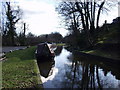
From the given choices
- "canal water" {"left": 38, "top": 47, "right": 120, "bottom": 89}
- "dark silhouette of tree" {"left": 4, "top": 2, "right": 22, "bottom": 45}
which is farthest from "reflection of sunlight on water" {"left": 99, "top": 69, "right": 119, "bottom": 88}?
"dark silhouette of tree" {"left": 4, "top": 2, "right": 22, "bottom": 45}

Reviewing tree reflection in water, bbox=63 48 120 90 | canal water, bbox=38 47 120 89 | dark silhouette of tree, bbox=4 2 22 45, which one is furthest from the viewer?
dark silhouette of tree, bbox=4 2 22 45

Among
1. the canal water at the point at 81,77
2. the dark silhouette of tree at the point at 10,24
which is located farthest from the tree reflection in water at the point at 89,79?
the dark silhouette of tree at the point at 10,24

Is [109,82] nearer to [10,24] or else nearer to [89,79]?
[89,79]

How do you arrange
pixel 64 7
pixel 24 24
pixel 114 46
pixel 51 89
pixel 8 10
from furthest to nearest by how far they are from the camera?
1. pixel 24 24
2. pixel 8 10
3. pixel 64 7
4. pixel 114 46
5. pixel 51 89

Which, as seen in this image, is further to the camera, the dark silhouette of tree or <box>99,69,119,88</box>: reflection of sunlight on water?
the dark silhouette of tree

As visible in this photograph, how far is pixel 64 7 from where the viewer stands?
32.3 metres

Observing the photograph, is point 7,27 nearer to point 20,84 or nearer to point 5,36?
point 5,36

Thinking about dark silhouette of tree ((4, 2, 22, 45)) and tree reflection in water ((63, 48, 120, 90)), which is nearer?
tree reflection in water ((63, 48, 120, 90))

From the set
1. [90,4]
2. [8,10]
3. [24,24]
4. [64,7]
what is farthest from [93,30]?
[24,24]

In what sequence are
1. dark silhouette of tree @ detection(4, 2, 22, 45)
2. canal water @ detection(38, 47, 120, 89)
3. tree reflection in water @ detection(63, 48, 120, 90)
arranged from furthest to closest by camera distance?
1. dark silhouette of tree @ detection(4, 2, 22, 45)
2. canal water @ detection(38, 47, 120, 89)
3. tree reflection in water @ detection(63, 48, 120, 90)

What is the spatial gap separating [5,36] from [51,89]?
43762mm

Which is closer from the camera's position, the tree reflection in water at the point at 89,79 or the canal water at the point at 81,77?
the tree reflection in water at the point at 89,79

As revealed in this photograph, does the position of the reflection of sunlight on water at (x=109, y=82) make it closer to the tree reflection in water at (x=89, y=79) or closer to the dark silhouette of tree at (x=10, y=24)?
the tree reflection in water at (x=89, y=79)

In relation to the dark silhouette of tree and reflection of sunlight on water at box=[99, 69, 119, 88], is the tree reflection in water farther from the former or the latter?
the dark silhouette of tree
